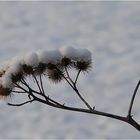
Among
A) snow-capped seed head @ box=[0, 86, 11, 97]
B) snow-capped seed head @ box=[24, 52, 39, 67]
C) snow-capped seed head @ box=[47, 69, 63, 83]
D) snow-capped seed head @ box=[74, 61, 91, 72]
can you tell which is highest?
snow-capped seed head @ box=[24, 52, 39, 67]

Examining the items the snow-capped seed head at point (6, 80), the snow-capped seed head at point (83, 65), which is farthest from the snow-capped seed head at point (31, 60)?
the snow-capped seed head at point (83, 65)

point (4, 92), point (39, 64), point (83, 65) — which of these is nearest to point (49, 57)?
point (39, 64)

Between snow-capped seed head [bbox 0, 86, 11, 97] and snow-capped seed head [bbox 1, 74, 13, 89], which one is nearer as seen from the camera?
snow-capped seed head [bbox 1, 74, 13, 89]

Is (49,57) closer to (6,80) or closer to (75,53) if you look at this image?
(75,53)

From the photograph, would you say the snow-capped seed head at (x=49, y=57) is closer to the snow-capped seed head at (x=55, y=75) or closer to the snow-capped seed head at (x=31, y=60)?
the snow-capped seed head at (x=31, y=60)

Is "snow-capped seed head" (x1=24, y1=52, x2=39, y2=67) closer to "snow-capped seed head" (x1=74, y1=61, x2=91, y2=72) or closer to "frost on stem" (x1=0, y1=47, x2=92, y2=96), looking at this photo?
"frost on stem" (x1=0, y1=47, x2=92, y2=96)

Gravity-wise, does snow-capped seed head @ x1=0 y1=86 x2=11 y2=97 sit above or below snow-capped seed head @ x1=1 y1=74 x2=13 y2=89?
below

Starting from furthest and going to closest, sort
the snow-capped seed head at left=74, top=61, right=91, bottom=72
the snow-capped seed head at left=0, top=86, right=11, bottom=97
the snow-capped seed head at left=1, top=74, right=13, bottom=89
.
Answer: the snow-capped seed head at left=74, top=61, right=91, bottom=72, the snow-capped seed head at left=0, top=86, right=11, bottom=97, the snow-capped seed head at left=1, top=74, right=13, bottom=89

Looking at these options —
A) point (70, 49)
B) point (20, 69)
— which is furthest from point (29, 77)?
point (70, 49)

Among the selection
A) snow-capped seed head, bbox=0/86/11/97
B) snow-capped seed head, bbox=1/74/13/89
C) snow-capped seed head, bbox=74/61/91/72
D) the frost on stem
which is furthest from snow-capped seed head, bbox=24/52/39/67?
snow-capped seed head, bbox=74/61/91/72
